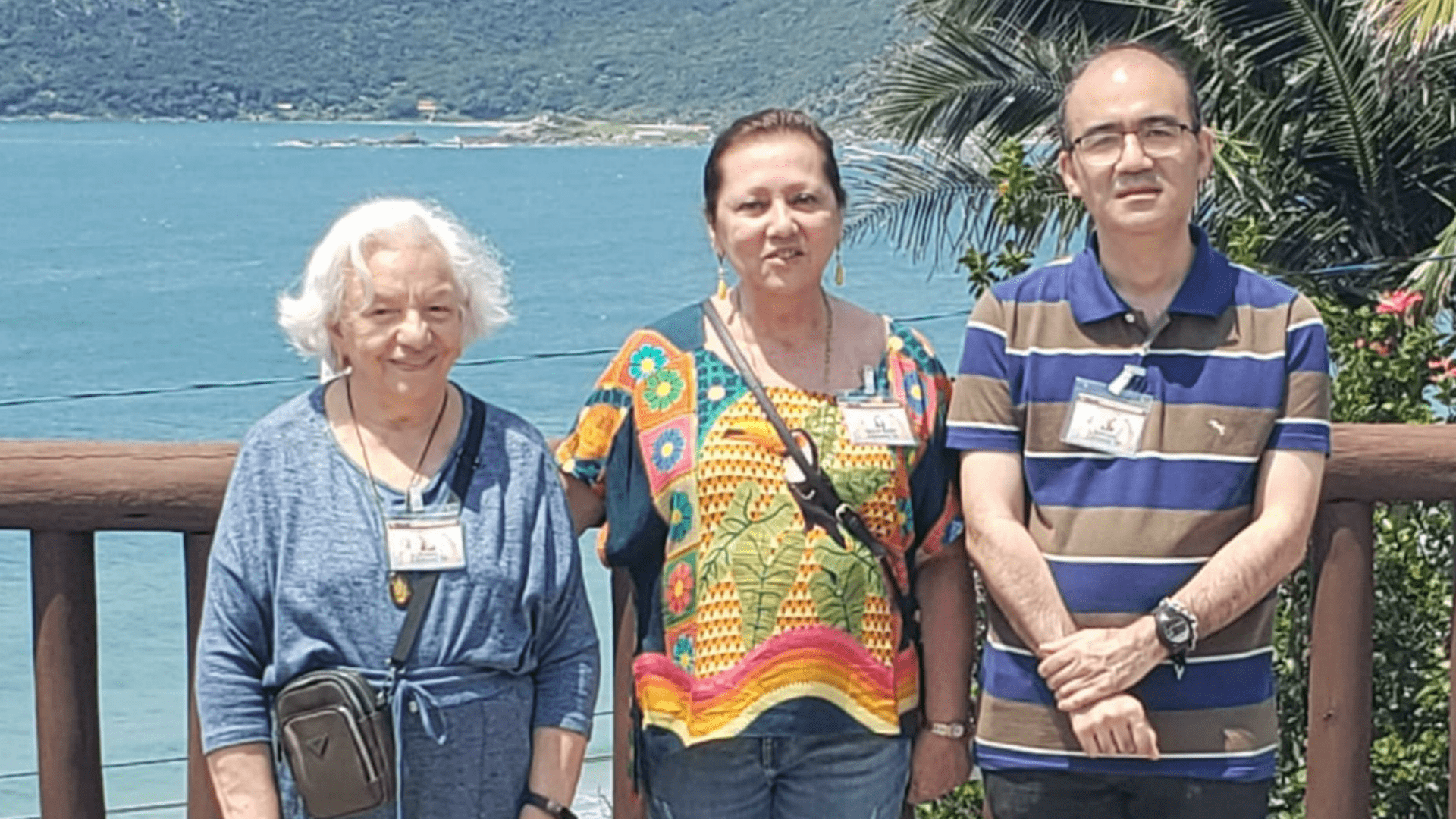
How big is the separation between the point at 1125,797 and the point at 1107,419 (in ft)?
1.66

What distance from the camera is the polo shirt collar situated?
292cm

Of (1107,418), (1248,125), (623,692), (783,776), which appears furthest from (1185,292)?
(1248,125)

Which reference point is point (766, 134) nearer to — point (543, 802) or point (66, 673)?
point (543, 802)

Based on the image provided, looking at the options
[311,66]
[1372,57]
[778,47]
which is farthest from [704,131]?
[1372,57]

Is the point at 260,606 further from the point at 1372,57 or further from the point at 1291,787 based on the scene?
the point at 1372,57

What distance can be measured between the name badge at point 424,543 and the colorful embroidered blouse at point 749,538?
0.98 ft

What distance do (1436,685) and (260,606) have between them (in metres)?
3.27

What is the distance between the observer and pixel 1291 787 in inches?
213

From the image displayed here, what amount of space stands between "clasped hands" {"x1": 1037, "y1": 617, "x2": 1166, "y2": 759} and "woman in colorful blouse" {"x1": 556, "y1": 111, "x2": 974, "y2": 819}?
20cm

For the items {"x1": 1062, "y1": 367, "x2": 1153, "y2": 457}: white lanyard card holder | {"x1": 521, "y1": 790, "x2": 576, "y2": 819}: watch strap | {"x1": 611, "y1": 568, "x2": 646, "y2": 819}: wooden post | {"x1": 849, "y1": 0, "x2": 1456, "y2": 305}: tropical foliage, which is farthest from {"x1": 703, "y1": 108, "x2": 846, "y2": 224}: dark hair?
{"x1": 849, "y1": 0, "x2": 1456, "y2": 305}: tropical foliage

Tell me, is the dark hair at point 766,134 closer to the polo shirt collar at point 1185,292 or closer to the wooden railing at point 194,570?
the polo shirt collar at point 1185,292

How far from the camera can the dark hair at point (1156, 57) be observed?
295 centimetres

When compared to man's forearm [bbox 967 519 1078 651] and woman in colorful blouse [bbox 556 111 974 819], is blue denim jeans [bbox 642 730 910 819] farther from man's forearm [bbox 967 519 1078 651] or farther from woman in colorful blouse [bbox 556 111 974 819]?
man's forearm [bbox 967 519 1078 651]

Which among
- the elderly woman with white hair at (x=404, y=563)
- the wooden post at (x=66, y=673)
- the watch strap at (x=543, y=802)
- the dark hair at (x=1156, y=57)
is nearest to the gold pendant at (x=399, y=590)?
the elderly woman with white hair at (x=404, y=563)
